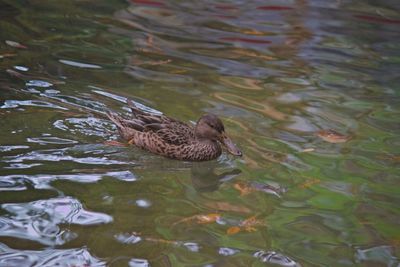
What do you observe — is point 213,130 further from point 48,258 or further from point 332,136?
point 48,258

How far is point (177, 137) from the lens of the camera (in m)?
6.90

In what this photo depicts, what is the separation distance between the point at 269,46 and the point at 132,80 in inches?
126

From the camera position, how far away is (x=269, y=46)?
11281mm

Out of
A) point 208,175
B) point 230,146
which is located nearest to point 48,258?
point 208,175

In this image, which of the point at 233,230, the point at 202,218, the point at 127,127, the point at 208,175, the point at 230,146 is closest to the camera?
the point at 233,230

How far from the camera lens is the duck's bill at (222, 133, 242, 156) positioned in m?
6.72

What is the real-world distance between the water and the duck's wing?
0.24 m

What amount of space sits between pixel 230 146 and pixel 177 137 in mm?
530

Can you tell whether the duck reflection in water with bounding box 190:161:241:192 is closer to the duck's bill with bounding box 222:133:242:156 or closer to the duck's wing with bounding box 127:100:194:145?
the duck's bill with bounding box 222:133:242:156

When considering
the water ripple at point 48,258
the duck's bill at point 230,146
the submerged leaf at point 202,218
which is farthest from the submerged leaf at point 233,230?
the duck's bill at point 230,146

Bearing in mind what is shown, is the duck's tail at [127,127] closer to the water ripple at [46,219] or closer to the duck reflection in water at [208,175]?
the duck reflection in water at [208,175]

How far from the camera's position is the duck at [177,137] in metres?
6.90

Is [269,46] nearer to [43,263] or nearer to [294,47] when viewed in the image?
[294,47]

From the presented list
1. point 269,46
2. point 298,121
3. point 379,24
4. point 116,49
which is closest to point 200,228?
point 298,121
